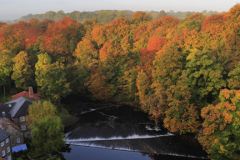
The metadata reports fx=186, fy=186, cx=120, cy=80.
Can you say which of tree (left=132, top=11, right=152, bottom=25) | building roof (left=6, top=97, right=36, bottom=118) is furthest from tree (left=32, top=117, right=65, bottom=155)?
tree (left=132, top=11, right=152, bottom=25)

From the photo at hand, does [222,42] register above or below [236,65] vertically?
above

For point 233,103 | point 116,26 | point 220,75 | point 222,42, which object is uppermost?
point 116,26

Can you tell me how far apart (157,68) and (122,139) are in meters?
17.7

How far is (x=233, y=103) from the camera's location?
2617cm

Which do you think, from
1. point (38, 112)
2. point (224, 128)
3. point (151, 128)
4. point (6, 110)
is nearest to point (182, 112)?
point (151, 128)

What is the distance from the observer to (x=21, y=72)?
175 feet

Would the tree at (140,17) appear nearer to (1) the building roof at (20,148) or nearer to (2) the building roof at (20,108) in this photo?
(2) the building roof at (20,108)

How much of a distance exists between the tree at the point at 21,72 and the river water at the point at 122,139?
18.4 m

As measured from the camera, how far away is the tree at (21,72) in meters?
53.0

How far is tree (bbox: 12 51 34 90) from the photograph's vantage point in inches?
2088

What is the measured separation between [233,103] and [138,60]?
109ft

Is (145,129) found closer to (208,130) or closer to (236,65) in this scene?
(208,130)

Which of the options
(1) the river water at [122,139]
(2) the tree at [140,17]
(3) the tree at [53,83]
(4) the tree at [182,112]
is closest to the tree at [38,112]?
(1) the river water at [122,139]

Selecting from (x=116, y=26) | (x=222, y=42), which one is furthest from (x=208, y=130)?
(x=116, y=26)
